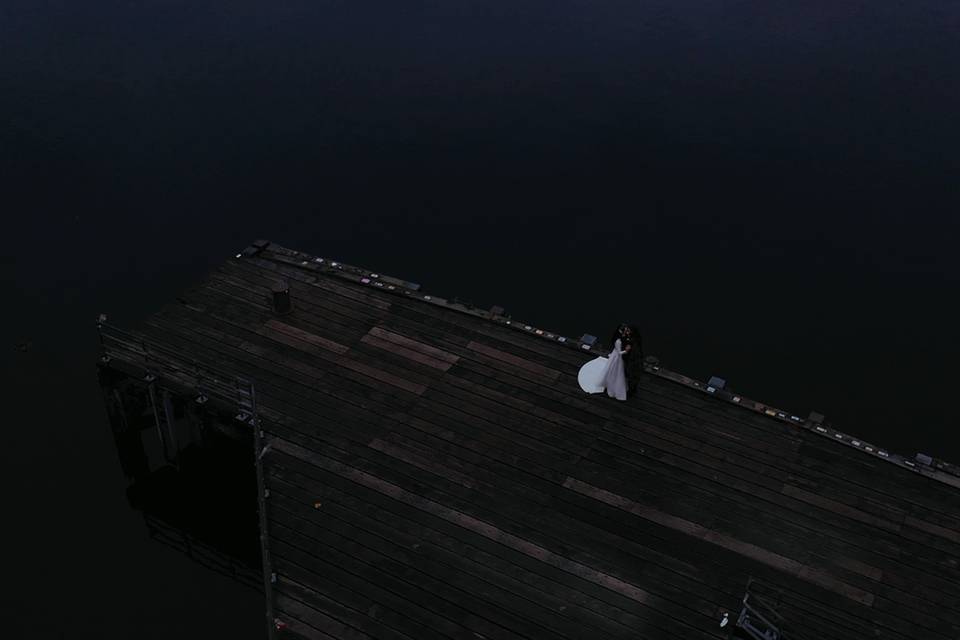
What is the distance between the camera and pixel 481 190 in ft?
169

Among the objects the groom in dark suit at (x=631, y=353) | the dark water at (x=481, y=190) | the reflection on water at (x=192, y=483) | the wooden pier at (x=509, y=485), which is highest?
the dark water at (x=481, y=190)

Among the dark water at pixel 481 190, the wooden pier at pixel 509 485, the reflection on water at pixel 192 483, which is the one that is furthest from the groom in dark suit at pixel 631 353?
the reflection on water at pixel 192 483

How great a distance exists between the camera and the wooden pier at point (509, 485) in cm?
2498

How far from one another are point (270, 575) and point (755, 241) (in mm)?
31135

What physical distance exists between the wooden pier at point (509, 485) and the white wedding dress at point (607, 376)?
Result: 0.36m

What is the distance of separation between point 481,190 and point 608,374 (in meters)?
22.5

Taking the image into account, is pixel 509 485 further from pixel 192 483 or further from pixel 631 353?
pixel 192 483

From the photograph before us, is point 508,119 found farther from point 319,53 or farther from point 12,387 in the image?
point 12,387

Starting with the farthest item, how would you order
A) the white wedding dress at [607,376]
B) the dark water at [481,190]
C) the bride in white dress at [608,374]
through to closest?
the dark water at [481,190]
the white wedding dress at [607,376]
the bride in white dress at [608,374]

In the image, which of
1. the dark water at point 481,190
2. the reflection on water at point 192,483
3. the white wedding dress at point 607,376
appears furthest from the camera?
the dark water at point 481,190

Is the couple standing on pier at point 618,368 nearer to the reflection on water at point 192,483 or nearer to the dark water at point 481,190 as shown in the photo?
the dark water at point 481,190

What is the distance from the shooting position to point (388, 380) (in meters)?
32.0

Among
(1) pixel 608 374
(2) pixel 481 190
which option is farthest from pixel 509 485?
(2) pixel 481 190

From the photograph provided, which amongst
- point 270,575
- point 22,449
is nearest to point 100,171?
point 22,449
